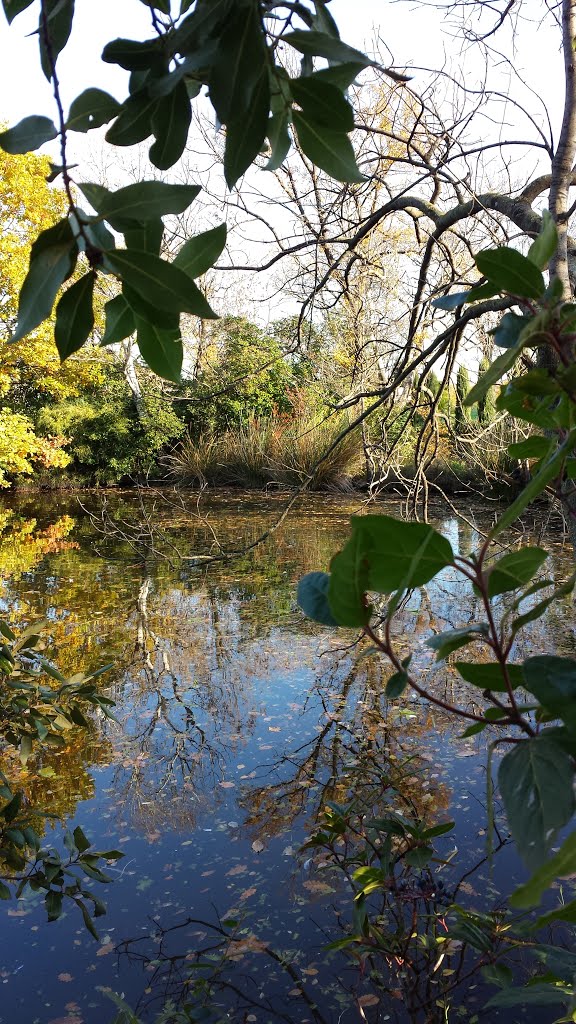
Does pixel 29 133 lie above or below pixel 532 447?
above

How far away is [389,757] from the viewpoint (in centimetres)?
322

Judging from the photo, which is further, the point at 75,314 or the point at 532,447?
the point at 532,447

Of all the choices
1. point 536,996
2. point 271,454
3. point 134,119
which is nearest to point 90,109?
point 134,119

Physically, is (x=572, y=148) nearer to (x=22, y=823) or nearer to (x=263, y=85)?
(x=263, y=85)

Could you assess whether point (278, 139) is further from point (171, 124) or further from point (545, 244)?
point (545, 244)

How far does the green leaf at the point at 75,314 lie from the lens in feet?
1.13

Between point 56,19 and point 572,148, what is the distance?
1.44m

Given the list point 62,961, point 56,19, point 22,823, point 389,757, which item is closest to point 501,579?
point 56,19

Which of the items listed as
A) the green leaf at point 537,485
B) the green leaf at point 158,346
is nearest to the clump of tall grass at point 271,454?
the green leaf at point 158,346

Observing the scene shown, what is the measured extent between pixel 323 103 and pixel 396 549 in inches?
8.6

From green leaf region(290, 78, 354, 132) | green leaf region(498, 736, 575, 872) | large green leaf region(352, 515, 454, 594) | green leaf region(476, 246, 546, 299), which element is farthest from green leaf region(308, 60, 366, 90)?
green leaf region(498, 736, 575, 872)

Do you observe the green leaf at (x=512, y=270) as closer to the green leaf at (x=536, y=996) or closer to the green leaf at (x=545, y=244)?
the green leaf at (x=545, y=244)

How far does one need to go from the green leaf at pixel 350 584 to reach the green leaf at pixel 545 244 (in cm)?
15

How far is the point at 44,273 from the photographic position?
0.97 ft
